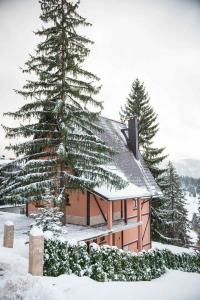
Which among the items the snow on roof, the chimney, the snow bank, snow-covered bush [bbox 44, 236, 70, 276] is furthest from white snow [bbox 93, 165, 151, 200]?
the chimney

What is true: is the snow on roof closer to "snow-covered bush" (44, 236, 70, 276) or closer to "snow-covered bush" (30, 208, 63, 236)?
"snow-covered bush" (30, 208, 63, 236)

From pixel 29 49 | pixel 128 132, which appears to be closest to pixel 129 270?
pixel 29 49

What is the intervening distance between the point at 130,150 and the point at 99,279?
14.1 meters

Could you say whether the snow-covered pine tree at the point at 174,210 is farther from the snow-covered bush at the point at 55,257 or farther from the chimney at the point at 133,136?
the snow-covered bush at the point at 55,257

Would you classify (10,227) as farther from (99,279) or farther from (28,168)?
(99,279)

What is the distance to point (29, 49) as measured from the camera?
13.2 m

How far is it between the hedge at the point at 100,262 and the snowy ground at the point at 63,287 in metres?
0.38

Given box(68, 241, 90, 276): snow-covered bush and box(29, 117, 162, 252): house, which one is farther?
box(29, 117, 162, 252): house

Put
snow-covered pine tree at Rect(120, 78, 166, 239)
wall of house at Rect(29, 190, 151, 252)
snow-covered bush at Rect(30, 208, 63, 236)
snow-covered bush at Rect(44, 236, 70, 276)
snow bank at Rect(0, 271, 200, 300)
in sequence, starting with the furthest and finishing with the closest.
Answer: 1. snow-covered pine tree at Rect(120, 78, 166, 239)
2. wall of house at Rect(29, 190, 151, 252)
3. snow-covered bush at Rect(30, 208, 63, 236)
4. snow-covered bush at Rect(44, 236, 70, 276)
5. snow bank at Rect(0, 271, 200, 300)

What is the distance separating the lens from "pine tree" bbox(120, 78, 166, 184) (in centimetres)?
2714

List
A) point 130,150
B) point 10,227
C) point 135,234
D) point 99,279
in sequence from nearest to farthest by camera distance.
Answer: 1. point 99,279
2. point 10,227
3. point 135,234
4. point 130,150

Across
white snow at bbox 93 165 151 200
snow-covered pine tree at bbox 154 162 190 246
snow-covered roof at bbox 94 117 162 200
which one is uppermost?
snow-covered roof at bbox 94 117 162 200

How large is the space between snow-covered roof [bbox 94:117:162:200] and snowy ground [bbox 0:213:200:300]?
6.23 m

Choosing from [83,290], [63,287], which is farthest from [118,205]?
[63,287]
